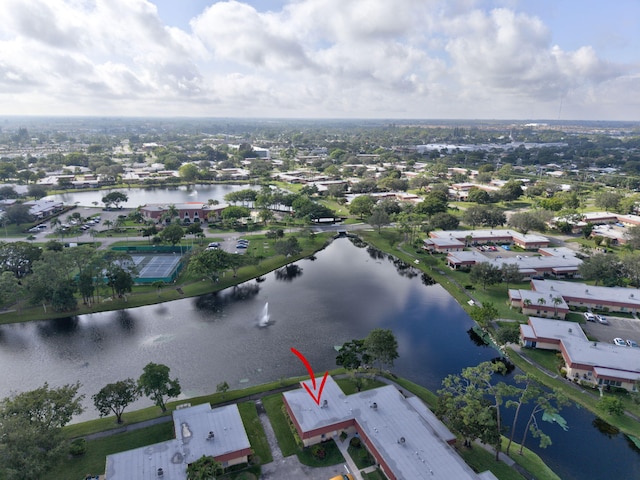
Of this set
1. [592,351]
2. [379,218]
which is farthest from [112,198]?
[592,351]

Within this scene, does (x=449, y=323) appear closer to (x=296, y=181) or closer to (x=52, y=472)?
(x=52, y=472)

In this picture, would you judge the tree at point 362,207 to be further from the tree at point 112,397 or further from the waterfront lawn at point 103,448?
the tree at point 112,397

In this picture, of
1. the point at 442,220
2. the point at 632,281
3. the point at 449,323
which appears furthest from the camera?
the point at 442,220

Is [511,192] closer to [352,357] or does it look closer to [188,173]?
[352,357]

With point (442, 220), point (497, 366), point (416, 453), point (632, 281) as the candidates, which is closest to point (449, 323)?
point (497, 366)

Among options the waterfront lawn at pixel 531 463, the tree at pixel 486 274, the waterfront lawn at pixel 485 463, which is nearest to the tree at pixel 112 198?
the tree at pixel 486 274

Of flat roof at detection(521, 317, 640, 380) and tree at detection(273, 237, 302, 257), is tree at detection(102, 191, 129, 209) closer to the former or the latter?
tree at detection(273, 237, 302, 257)
